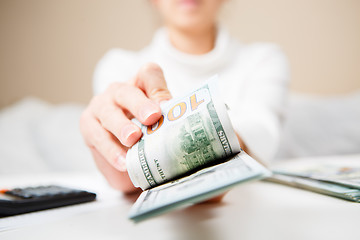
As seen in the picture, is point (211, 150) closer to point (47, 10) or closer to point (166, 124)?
point (166, 124)

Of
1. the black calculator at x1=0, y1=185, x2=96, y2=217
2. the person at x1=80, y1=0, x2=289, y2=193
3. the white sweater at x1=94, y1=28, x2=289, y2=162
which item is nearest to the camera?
the black calculator at x1=0, y1=185, x2=96, y2=217

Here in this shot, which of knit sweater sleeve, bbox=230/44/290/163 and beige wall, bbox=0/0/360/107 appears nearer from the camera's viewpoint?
knit sweater sleeve, bbox=230/44/290/163

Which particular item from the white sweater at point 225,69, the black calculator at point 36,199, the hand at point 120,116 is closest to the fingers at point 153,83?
the hand at point 120,116

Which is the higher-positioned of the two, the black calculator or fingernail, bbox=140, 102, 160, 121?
fingernail, bbox=140, 102, 160, 121

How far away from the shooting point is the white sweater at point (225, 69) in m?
1.01

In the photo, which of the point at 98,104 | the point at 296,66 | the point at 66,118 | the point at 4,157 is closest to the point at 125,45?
the point at 66,118

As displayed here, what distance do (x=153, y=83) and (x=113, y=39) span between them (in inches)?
61.8

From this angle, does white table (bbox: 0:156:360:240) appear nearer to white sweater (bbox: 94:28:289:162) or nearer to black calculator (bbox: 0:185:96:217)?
black calculator (bbox: 0:185:96:217)

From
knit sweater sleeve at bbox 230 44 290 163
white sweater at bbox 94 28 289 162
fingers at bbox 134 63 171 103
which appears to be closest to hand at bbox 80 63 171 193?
fingers at bbox 134 63 171 103

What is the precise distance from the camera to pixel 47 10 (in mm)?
1787

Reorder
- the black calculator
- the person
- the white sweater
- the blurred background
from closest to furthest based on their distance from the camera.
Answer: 1. the black calculator
2. the person
3. the white sweater
4. the blurred background

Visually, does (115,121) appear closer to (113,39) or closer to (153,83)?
(153,83)

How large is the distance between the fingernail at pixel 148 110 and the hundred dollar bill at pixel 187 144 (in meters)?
0.03

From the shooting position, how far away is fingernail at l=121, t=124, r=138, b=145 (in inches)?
15.4
